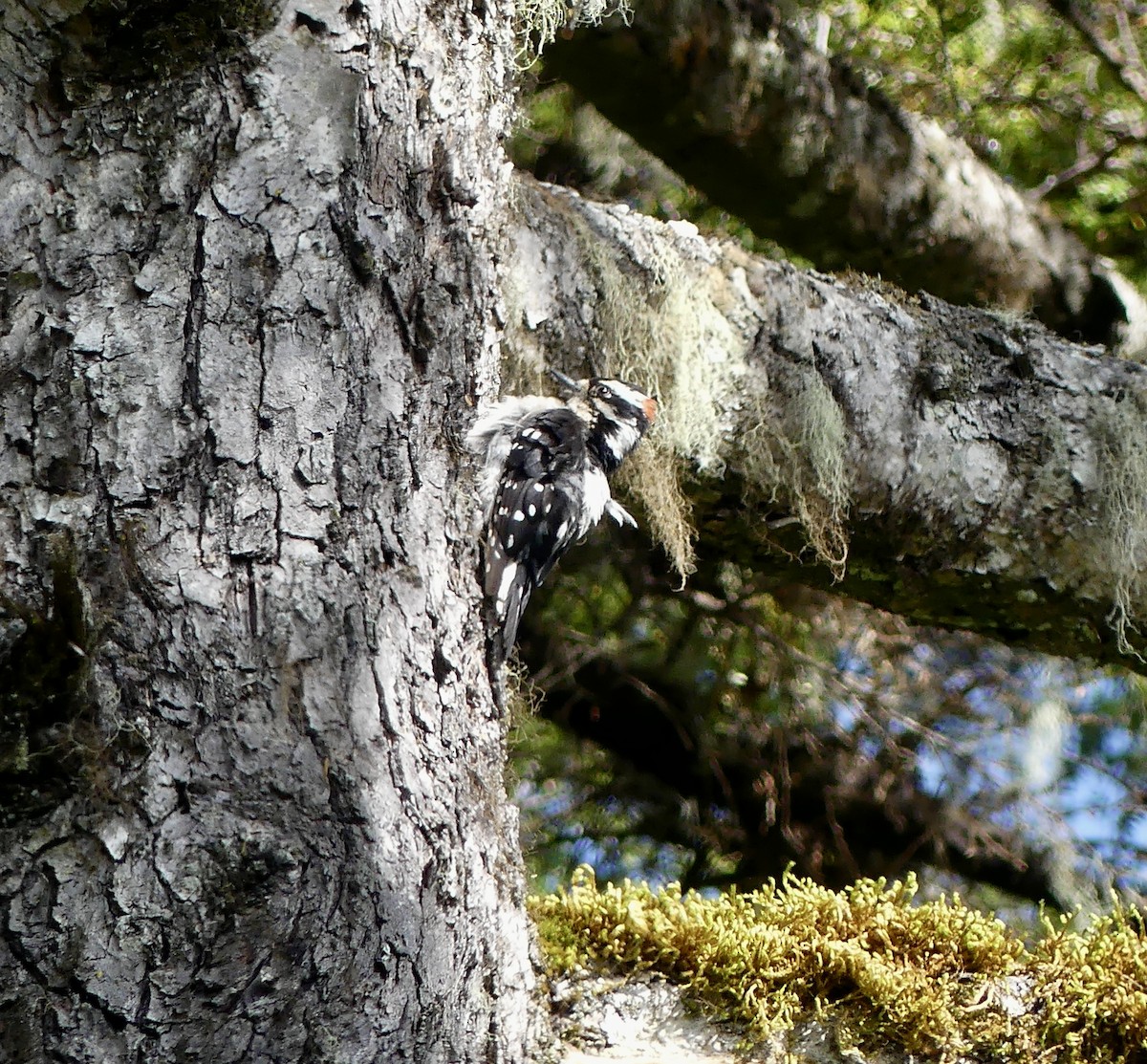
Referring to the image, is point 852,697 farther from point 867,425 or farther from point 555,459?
point 555,459

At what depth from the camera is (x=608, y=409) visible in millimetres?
2936

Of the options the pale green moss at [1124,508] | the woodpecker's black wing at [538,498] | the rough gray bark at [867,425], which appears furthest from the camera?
the pale green moss at [1124,508]

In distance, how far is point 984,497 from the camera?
3.20 m

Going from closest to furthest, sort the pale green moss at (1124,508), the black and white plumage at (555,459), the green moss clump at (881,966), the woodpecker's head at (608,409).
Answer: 1. the green moss clump at (881,966)
2. the black and white plumage at (555,459)
3. the woodpecker's head at (608,409)
4. the pale green moss at (1124,508)

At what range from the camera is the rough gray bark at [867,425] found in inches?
119

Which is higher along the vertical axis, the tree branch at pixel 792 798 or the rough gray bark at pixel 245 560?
the rough gray bark at pixel 245 560

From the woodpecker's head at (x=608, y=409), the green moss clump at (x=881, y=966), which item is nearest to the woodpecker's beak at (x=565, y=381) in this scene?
the woodpecker's head at (x=608, y=409)

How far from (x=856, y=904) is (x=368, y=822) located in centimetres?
111

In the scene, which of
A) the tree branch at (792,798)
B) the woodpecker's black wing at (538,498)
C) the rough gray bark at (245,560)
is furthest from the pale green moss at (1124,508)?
the rough gray bark at (245,560)

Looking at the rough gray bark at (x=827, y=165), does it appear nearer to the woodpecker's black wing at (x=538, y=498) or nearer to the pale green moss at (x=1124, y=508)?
the pale green moss at (x=1124, y=508)

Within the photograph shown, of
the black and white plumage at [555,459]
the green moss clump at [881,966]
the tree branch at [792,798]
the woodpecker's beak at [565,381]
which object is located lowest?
the tree branch at [792,798]

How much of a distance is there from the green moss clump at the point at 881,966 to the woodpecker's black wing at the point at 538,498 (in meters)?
0.67

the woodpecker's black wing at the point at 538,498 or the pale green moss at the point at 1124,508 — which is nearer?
the woodpecker's black wing at the point at 538,498

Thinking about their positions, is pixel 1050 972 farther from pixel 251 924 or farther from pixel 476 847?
pixel 251 924
